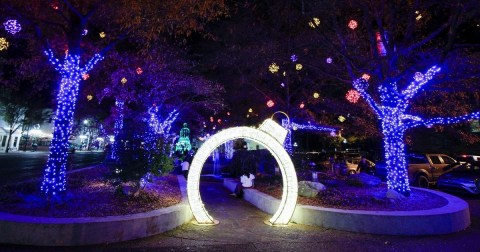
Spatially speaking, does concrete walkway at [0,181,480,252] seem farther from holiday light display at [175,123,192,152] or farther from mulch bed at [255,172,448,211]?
holiday light display at [175,123,192,152]

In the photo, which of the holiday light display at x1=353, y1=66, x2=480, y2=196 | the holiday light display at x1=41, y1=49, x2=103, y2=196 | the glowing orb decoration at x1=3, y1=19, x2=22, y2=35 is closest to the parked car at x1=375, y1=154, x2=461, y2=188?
the holiday light display at x1=353, y1=66, x2=480, y2=196

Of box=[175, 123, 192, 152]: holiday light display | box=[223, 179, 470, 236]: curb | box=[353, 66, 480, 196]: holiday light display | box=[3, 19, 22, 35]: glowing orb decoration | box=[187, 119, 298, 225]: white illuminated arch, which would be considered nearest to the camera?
box=[223, 179, 470, 236]: curb

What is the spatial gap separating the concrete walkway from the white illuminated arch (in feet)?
1.09

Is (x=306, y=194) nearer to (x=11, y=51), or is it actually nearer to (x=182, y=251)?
(x=182, y=251)

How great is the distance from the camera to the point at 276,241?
273 inches

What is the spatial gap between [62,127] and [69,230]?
3.67 meters

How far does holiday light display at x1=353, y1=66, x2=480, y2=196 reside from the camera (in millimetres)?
10281

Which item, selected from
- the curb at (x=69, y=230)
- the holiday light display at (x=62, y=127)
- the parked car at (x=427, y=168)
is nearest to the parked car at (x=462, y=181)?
the parked car at (x=427, y=168)

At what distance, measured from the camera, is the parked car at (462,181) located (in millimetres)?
13766

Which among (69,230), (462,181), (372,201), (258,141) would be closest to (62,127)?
(69,230)

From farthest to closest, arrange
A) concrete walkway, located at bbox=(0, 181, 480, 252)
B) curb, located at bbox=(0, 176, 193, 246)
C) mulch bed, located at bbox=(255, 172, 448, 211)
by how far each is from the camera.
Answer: mulch bed, located at bbox=(255, 172, 448, 211) < concrete walkway, located at bbox=(0, 181, 480, 252) < curb, located at bbox=(0, 176, 193, 246)

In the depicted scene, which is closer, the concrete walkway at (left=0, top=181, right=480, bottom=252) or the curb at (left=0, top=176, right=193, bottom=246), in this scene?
the curb at (left=0, top=176, right=193, bottom=246)

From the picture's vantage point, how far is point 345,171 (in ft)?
74.8

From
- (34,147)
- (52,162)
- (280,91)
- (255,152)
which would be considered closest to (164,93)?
(280,91)
